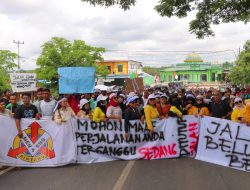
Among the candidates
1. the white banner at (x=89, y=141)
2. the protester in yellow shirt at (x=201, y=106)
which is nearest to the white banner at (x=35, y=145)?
the white banner at (x=89, y=141)

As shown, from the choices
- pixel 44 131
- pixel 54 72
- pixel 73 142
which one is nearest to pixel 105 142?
pixel 73 142

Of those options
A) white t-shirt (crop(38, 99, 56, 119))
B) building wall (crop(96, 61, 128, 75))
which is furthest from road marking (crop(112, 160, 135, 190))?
building wall (crop(96, 61, 128, 75))

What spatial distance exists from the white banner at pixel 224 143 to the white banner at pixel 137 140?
1.08 feet

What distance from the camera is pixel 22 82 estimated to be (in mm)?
15188

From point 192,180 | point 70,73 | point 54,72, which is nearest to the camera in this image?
point 192,180

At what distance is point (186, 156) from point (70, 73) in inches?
368

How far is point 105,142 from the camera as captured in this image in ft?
28.8

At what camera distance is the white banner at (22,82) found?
1488cm

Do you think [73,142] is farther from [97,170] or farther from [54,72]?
[54,72]

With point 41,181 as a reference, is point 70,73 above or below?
above

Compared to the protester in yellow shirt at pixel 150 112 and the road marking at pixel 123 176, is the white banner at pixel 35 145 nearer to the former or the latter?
the road marking at pixel 123 176

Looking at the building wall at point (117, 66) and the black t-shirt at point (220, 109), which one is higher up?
the building wall at point (117, 66)

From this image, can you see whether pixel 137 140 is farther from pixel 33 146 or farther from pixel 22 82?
pixel 22 82

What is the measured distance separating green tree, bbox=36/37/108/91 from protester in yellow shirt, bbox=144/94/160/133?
29.3 metres
